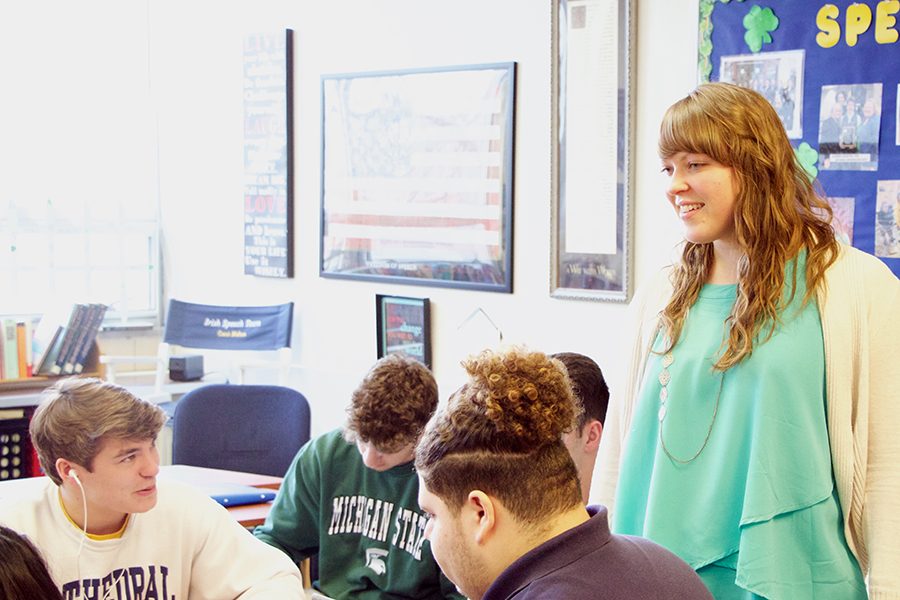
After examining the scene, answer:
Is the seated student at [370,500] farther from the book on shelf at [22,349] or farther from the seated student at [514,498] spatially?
the book on shelf at [22,349]

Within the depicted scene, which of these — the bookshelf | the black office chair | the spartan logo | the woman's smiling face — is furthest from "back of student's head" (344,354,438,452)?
the bookshelf

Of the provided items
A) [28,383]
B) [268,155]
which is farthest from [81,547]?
[268,155]

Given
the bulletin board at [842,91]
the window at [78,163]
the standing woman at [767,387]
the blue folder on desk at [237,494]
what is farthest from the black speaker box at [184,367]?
the standing woman at [767,387]

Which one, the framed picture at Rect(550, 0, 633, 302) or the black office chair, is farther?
the framed picture at Rect(550, 0, 633, 302)

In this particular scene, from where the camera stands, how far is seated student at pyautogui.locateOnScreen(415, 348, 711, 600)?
1220 mm

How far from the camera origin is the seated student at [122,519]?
205 cm

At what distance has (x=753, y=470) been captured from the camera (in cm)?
163

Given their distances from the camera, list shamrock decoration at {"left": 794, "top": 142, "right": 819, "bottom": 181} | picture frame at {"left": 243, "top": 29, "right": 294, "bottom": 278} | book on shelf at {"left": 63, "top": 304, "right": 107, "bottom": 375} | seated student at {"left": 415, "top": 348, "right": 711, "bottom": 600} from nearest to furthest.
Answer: seated student at {"left": 415, "top": 348, "right": 711, "bottom": 600}, shamrock decoration at {"left": 794, "top": 142, "right": 819, "bottom": 181}, book on shelf at {"left": 63, "top": 304, "right": 107, "bottom": 375}, picture frame at {"left": 243, "top": 29, "right": 294, "bottom": 278}

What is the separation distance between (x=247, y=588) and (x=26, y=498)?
0.44 m

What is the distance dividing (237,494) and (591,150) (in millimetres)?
1719

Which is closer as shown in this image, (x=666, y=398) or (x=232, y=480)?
(x=666, y=398)

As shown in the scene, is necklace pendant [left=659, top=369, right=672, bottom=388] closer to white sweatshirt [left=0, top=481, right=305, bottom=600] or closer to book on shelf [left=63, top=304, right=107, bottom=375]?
white sweatshirt [left=0, top=481, right=305, bottom=600]

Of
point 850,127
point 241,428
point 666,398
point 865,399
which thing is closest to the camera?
point 865,399

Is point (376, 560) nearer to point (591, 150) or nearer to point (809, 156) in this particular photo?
point (809, 156)
